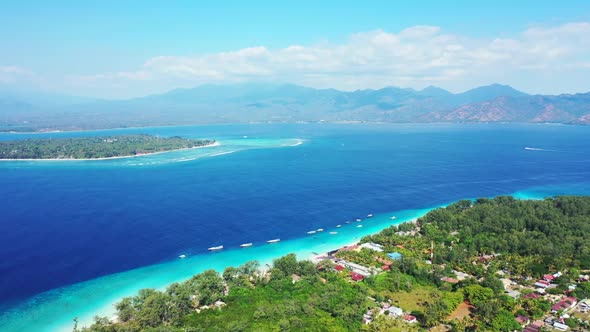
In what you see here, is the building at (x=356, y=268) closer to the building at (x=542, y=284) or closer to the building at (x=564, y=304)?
the building at (x=564, y=304)

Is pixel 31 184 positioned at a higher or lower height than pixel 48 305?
higher

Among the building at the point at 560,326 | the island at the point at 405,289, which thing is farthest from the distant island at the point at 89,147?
the building at the point at 560,326

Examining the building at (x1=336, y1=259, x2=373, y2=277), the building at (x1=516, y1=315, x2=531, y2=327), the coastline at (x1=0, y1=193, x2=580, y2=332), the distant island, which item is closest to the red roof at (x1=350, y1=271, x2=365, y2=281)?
the building at (x1=336, y1=259, x2=373, y2=277)

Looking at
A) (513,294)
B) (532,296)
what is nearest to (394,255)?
(513,294)

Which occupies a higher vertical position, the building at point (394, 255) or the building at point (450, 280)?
the building at point (394, 255)

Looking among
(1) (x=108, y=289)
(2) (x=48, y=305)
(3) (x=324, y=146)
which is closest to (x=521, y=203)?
(1) (x=108, y=289)

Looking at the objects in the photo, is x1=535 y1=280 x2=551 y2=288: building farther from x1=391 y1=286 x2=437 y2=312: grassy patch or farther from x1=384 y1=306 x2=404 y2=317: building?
x1=384 y1=306 x2=404 y2=317: building

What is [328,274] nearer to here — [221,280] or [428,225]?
[221,280]
